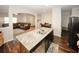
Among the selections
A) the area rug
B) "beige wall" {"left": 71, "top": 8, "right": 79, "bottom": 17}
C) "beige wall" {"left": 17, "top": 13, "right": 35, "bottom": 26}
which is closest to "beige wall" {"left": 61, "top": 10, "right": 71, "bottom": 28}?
"beige wall" {"left": 71, "top": 8, "right": 79, "bottom": 17}

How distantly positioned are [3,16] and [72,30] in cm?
123

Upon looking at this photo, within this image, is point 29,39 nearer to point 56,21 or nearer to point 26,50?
point 26,50

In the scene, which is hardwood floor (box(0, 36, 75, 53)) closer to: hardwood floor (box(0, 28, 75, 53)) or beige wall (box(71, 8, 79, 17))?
hardwood floor (box(0, 28, 75, 53))

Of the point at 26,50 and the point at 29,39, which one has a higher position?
the point at 29,39

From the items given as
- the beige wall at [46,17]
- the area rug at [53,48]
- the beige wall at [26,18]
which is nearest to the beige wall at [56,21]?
the beige wall at [46,17]

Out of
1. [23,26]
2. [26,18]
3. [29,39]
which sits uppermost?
[26,18]

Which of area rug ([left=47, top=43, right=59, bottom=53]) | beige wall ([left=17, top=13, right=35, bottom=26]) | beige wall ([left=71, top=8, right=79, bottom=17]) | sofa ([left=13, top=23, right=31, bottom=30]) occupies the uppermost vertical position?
beige wall ([left=71, top=8, right=79, bottom=17])

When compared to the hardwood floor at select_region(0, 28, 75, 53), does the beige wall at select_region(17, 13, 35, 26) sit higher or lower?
higher

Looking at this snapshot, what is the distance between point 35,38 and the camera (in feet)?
6.23

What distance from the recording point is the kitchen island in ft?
6.16

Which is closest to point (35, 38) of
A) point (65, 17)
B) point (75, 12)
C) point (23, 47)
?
point (23, 47)

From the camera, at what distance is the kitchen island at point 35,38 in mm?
1877
